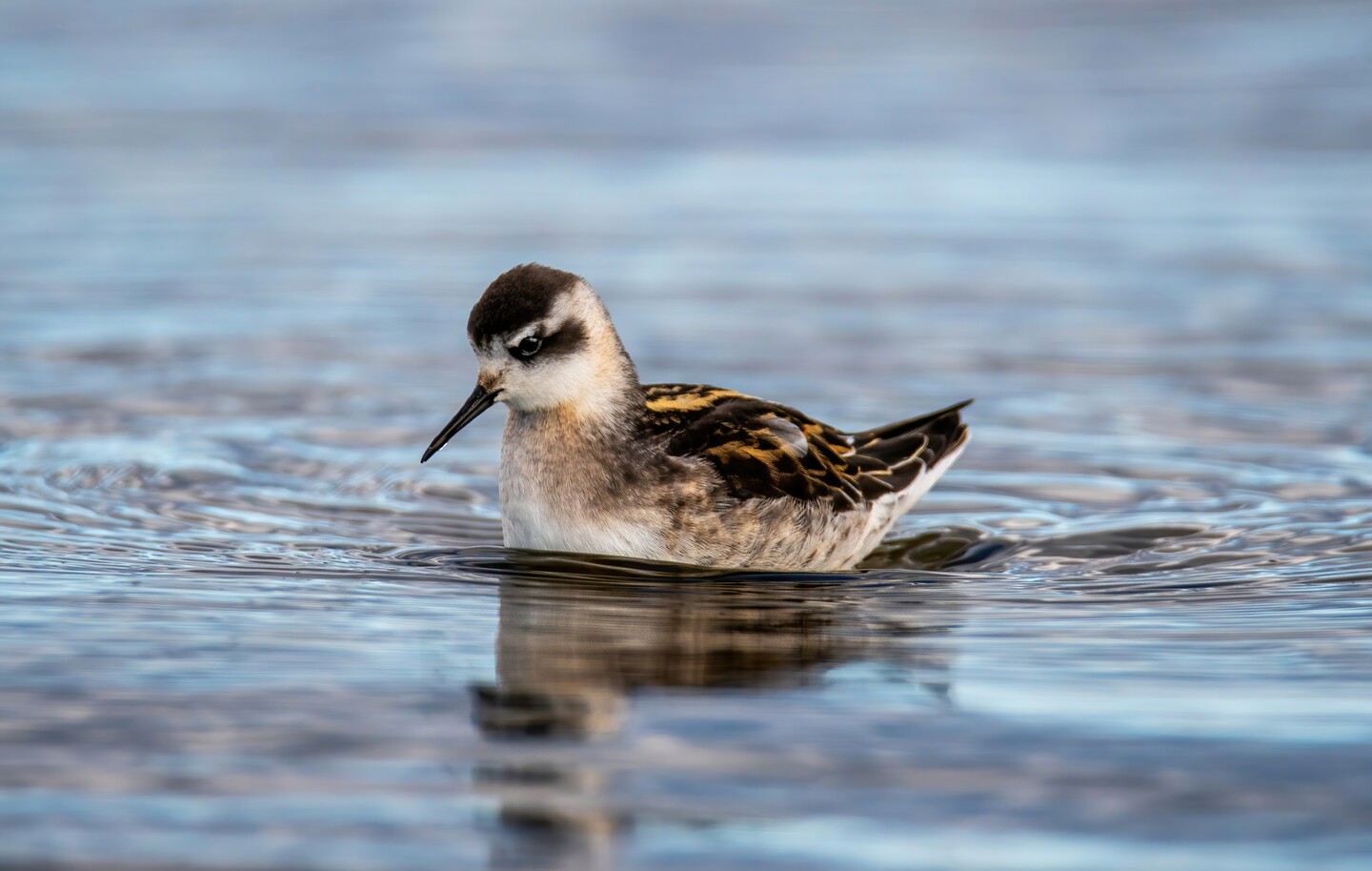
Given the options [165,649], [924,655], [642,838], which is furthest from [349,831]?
[924,655]

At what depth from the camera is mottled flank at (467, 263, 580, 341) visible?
8.27 meters

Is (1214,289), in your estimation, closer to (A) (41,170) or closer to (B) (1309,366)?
(B) (1309,366)

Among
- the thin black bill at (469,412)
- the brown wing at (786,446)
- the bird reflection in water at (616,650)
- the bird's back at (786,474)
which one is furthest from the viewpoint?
the brown wing at (786,446)

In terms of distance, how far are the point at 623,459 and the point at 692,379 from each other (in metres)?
3.20

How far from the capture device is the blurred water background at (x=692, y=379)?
546 centimetres

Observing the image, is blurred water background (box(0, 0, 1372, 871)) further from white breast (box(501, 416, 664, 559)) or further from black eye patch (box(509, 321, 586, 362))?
black eye patch (box(509, 321, 586, 362))

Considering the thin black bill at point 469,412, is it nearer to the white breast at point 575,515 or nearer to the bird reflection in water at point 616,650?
the white breast at point 575,515

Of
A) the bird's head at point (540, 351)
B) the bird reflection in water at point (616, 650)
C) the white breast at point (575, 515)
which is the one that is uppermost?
the bird's head at point (540, 351)

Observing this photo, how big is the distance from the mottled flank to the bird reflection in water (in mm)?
945

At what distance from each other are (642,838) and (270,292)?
29.0ft

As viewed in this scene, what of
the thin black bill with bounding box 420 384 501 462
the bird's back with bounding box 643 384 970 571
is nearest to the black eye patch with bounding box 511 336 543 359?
the thin black bill with bounding box 420 384 501 462

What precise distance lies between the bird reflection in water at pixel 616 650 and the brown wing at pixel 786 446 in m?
0.51

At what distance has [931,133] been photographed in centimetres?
1777

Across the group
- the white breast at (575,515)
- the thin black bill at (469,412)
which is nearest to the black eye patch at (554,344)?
the thin black bill at (469,412)
